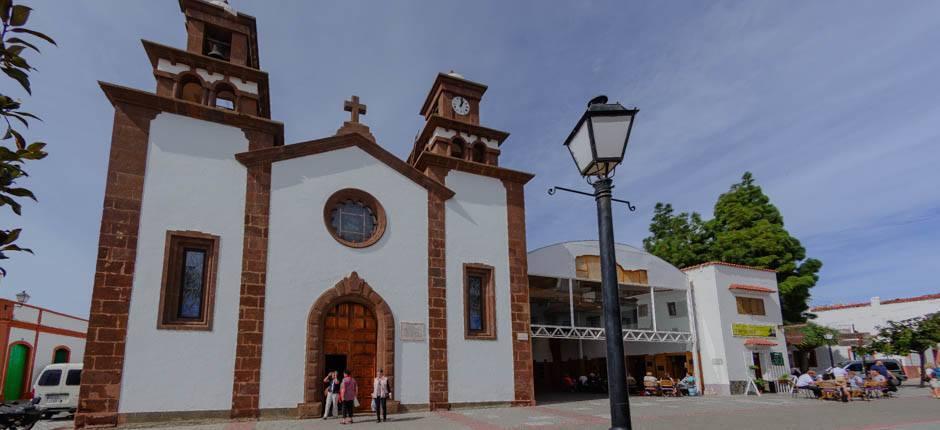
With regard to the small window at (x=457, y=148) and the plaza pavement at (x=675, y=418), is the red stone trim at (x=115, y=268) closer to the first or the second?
the plaza pavement at (x=675, y=418)

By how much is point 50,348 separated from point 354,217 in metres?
17.3

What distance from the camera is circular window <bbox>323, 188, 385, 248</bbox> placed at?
16.4 m

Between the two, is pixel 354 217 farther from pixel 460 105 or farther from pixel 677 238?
pixel 677 238

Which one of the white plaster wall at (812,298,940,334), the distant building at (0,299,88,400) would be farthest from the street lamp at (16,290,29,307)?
the white plaster wall at (812,298,940,334)

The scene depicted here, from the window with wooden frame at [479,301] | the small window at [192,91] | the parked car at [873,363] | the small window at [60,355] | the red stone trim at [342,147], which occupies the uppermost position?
the small window at [192,91]

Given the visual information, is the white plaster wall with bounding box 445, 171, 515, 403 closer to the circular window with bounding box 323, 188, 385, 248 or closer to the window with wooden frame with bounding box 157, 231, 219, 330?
the circular window with bounding box 323, 188, 385, 248

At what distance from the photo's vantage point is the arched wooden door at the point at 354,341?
15.7 m

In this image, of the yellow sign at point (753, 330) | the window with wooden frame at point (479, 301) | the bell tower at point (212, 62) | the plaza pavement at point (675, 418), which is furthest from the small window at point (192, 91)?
the yellow sign at point (753, 330)

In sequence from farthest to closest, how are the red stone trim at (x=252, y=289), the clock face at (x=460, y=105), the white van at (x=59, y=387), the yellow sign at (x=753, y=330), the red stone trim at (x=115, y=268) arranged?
1. the yellow sign at (x=753, y=330)
2. the clock face at (x=460, y=105)
3. the white van at (x=59, y=387)
4. the red stone trim at (x=252, y=289)
5. the red stone trim at (x=115, y=268)

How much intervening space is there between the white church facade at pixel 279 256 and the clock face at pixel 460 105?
0.05 m

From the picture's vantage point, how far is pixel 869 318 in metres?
38.8

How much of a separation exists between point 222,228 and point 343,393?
5.25 m

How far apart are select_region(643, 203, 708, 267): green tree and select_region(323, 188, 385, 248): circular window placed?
24898 millimetres

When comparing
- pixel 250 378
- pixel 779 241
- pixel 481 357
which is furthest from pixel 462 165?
pixel 779 241
